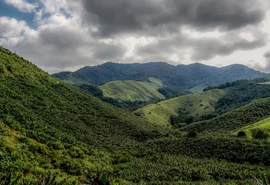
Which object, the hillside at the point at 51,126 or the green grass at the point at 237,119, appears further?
the green grass at the point at 237,119

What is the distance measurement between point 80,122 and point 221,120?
365 ft

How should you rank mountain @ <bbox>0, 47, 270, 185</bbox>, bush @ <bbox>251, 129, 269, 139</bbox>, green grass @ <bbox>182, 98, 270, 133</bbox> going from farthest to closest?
green grass @ <bbox>182, 98, 270, 133</bbox> < bush @ <bbox>251, 129, 269, 139</bbox> < mountain @ <bbox>0, 47, 270, 185</bbox>

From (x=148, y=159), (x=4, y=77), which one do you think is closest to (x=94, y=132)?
(x=148, y=159)

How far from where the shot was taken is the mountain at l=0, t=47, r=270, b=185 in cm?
3959

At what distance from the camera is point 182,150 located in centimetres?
7869

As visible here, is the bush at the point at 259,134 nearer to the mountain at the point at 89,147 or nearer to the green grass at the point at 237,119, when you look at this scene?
the mountain at the point at 89,147

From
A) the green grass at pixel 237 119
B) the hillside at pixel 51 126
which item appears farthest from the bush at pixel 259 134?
the green grass at pixel 237 119

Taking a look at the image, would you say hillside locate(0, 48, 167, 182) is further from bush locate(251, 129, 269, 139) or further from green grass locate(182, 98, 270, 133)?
green grass locate(182, 98, 270, 133)

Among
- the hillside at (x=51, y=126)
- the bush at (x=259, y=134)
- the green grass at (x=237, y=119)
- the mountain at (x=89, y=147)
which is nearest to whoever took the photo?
the mountain at (x=89, y=147)

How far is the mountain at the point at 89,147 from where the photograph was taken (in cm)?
3959

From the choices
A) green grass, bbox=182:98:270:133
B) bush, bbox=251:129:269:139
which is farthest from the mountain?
green grass, bbox=182:98:270:133

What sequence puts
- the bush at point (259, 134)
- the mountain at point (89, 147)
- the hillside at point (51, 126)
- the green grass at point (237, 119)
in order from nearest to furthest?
the mountain at point (89, 147), the hillside at point (51, 126), the bush at point (259, 134), the green grass at point (237, 119)

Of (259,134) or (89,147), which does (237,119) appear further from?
(89,147)

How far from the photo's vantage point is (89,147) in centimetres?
6397
